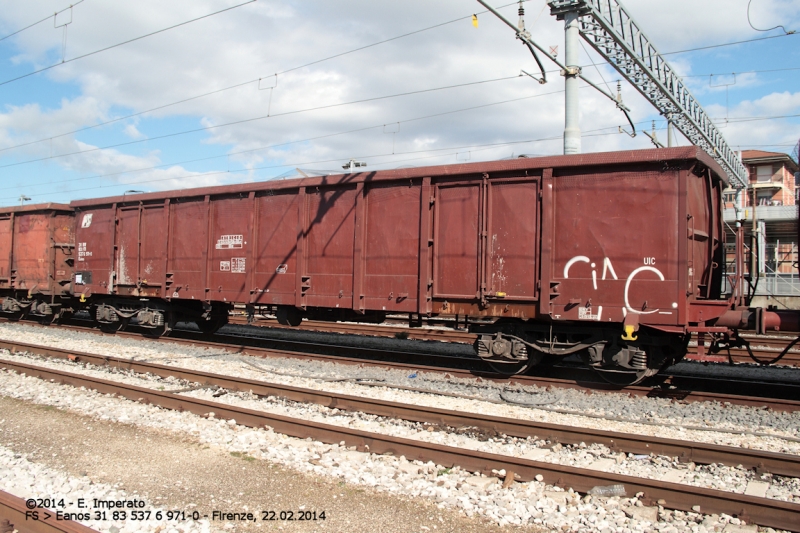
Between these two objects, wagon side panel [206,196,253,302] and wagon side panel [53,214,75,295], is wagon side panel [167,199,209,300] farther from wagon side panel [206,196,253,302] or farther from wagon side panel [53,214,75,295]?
wagon side panel [53,214,75,295]

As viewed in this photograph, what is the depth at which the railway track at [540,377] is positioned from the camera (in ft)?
25.6

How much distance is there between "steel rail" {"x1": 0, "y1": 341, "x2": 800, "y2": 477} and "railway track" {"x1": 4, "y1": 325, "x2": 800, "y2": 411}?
2556 millimetres

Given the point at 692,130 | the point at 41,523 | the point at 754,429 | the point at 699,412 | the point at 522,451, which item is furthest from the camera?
the point at 692,130

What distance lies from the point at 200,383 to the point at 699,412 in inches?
286

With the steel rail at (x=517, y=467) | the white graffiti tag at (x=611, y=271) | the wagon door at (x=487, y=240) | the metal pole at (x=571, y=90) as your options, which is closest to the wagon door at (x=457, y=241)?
the wagon door at (x=487, y=240)

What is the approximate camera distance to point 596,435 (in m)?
5.86

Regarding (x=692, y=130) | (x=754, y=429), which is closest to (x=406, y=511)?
(x=754, y=429)

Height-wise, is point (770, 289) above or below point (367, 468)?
above

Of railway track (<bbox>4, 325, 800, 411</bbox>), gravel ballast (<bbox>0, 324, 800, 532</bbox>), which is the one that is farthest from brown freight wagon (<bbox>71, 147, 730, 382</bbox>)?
gravel ballast (<bbox>0, 324, 800, 532</bbox>)

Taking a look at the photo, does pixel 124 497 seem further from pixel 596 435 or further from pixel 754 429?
pixel 754 429

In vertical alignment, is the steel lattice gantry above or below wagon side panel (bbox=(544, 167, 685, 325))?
above

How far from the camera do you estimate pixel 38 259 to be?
1617cm

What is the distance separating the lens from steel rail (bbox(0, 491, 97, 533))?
3676mm

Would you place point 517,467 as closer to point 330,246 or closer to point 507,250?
point 507,250
